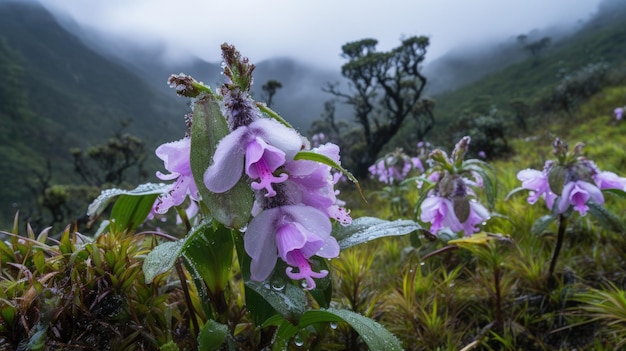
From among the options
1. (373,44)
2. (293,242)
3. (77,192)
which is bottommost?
(77,192)

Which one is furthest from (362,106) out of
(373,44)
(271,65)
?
(271,65)

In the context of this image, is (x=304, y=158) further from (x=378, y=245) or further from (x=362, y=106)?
(x=362, y=106)

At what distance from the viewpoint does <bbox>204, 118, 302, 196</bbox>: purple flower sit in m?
0.78

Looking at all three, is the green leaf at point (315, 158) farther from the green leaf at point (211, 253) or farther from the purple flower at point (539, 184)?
the purple flower at point (539, 184)

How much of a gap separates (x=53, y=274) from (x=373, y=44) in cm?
1294

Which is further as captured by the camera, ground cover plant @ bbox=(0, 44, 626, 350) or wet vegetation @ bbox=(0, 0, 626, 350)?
wet vegetation @ bbox=(0, 0, 626, 350)

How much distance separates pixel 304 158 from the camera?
81 cm

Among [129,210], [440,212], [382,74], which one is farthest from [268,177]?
[382,74]

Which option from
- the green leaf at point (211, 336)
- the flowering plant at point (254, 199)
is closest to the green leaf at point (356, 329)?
the flowering plant at point (254, 199)

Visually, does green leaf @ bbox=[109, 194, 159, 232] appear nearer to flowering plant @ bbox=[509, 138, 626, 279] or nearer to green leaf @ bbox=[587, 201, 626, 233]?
flowering plant @ bbox=[509, 138, 626, 279]

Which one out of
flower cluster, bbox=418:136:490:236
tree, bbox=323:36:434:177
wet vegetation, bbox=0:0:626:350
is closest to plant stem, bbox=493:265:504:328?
wet vegetation, bbox=0:0:626:350

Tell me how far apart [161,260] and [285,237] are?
28cm

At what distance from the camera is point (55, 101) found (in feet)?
193

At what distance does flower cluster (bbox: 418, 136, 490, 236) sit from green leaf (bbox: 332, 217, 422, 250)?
2.27 feet
